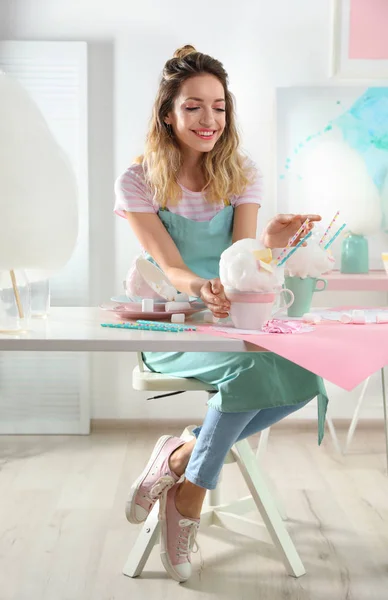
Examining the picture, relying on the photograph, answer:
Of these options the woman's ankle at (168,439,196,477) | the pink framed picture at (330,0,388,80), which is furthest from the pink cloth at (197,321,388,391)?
the pink framed picture at (330,0,388,80)

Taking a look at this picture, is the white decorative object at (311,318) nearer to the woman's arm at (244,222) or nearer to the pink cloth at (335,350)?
the pink cloth at (335,350)

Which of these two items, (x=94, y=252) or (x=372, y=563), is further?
(x=94, y=252)

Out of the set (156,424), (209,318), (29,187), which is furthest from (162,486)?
(156,424)

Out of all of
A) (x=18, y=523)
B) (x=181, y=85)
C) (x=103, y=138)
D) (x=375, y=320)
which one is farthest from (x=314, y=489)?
(x=103, y=138)

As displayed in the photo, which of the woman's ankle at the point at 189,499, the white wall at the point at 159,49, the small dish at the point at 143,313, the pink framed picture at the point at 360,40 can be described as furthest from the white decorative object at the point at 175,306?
the pink framed picture at the point at 360,40

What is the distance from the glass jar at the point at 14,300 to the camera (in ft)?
5.49

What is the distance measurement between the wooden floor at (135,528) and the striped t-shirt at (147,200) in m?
0.96

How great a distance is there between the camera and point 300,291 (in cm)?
183

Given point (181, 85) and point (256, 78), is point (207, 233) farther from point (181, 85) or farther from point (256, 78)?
point (256, 78)

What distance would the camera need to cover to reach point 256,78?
356 centimetres

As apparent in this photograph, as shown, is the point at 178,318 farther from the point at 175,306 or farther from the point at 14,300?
the point at 14,300

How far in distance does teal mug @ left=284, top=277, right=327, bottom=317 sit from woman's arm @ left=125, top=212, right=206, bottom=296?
11.8 inches

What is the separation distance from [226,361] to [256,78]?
203 cm

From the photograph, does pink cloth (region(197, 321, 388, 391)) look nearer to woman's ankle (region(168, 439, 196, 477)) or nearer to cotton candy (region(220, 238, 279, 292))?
cotton candy (region(220, 238, 279, 292))
